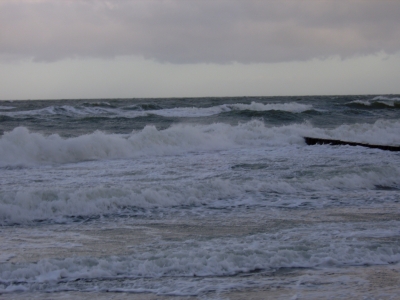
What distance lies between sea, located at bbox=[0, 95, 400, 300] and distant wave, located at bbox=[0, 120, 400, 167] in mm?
71

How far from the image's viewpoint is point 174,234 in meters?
6.32

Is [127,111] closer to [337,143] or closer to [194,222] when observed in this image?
[337,143]

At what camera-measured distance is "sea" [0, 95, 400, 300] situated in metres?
4.71

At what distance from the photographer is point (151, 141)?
16.0m

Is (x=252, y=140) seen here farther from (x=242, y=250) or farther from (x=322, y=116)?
(x=322, y=116)

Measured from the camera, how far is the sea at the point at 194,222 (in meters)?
4.71

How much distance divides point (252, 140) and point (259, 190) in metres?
9.18

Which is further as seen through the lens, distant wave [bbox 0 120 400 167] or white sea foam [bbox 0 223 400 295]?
distant wave [bbox 0 120 400 167]

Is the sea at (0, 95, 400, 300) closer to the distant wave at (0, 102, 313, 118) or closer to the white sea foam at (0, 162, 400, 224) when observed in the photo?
the white sea foam at (0, 162, 400, 224)

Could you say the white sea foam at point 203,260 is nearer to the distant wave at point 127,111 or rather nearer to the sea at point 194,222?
the sea at point 194,222

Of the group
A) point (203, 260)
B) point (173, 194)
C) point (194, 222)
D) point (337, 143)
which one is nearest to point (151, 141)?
point (337, 143)

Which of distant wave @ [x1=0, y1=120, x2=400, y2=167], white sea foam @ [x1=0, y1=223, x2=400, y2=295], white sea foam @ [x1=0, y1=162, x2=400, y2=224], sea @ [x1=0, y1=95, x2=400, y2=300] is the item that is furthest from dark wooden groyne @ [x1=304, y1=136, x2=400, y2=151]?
white sea foam @ [x1=0, y1=223, x2=400, y2=295]

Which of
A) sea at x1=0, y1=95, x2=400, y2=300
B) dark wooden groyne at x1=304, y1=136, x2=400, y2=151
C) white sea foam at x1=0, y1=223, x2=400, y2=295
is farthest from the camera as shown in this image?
dark wooden groyne at x1=304, y1=136, x2=400, y2=151

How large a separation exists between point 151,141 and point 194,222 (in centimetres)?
926
